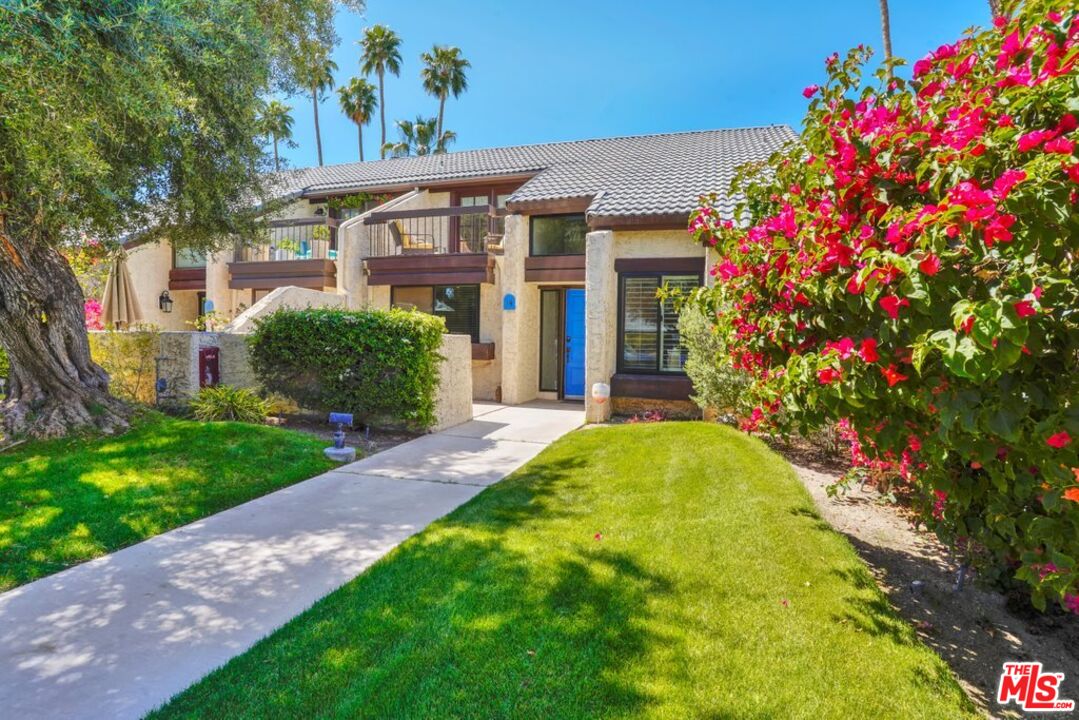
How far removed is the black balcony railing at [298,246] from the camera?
52.7 feet

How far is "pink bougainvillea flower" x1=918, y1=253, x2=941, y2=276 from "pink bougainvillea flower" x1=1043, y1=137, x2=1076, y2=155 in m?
0.44

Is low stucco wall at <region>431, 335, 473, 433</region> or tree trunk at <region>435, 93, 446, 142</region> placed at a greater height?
tree trunk at <region>435, 93, 446, 142</region>

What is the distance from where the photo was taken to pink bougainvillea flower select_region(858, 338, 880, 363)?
223 centimetres

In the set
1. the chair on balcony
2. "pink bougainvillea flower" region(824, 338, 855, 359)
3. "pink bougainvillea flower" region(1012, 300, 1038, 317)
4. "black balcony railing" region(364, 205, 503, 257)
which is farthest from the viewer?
the chair on balcony

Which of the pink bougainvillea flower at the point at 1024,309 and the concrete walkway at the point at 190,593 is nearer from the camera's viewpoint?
the pink bougainvillea flower at the point at 1024,309

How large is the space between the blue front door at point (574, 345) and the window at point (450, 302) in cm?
245

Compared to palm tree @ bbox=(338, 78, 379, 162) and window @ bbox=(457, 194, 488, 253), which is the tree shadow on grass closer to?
window @ bbox=(457, 194, 488, 253)

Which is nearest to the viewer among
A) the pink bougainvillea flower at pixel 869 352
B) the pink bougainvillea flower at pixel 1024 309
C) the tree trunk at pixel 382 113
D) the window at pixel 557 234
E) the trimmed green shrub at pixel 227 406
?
the pink bougainvillea flower at pixel 1024 309

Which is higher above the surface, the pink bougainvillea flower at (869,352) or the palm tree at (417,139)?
the palm tree at (417,139)

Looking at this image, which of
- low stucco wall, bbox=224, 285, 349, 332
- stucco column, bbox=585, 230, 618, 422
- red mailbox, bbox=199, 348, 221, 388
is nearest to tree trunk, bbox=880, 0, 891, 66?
stucco column, bbox=585, 230, 618, 422

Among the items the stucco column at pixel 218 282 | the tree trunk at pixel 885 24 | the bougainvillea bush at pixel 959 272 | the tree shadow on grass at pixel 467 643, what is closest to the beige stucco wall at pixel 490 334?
the stucco column at pixel 218 282

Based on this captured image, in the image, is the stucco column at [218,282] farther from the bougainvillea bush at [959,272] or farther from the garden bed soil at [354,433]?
the bougainvillea bush at [959,272]

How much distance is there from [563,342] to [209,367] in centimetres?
784

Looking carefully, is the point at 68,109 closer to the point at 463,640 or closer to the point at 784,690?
the point at 463,640
